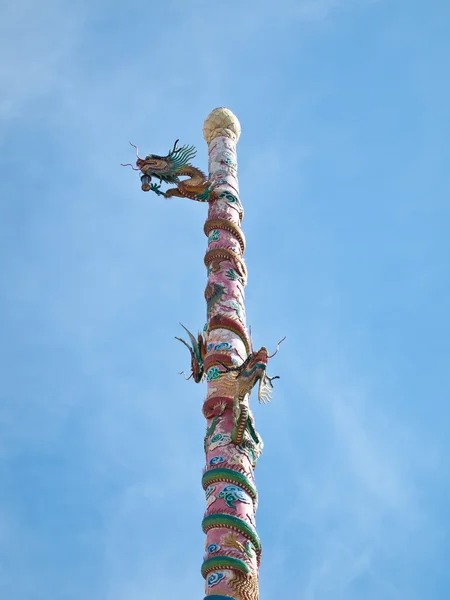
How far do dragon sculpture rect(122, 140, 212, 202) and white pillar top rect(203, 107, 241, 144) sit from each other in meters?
1.73

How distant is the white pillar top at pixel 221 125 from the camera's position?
19.6 metres

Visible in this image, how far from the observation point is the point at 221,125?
64.7 feet

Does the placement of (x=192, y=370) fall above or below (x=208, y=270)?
below

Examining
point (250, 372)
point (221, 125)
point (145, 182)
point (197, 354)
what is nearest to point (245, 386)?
point (250, 372)

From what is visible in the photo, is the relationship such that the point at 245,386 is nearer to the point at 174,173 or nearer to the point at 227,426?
the point at 227,426

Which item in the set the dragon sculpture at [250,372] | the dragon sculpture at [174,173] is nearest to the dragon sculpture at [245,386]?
the dragon sculpture at [250,372]

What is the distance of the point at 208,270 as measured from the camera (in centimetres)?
1567

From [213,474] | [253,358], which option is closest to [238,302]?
[253,358]

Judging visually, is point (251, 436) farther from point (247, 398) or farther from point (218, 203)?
point (218, 203)

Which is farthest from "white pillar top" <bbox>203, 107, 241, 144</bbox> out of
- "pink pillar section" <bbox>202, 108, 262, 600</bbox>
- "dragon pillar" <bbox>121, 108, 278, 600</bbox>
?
"pink pillar section" <bbox>202, 108, 262, 600</bbox>

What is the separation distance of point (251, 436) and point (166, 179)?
287 inches

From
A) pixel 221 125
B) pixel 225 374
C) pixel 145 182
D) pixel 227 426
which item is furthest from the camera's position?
pixel 221 125

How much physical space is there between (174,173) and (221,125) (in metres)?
2.60

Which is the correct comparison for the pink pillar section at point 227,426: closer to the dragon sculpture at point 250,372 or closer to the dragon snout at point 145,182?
the dragon sculpture at point 250,372
